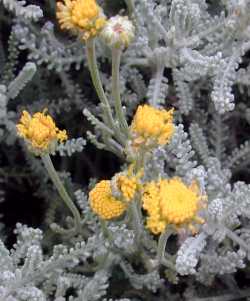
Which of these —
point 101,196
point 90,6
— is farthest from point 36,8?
point 101,196

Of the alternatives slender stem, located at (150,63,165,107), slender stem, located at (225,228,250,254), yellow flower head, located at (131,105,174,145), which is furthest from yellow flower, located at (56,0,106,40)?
slender stem, located at (225,228,250,254)

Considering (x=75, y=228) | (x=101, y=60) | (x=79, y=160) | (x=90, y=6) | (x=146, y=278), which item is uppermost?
(x=101, y=60)

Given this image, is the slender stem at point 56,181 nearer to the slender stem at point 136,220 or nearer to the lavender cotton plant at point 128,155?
the lavender cotton plant at point 128,155

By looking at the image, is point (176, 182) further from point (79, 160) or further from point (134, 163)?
point (79, 160)

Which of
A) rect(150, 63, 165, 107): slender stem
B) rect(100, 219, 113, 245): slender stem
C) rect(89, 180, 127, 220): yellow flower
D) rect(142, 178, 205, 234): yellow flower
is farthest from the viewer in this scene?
rect(150, 63, 165, 107): slender stem

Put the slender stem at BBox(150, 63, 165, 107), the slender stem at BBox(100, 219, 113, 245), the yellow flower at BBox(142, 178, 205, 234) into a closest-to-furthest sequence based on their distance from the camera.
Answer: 1. the yellow flower at BBox(142, 178, 205, 234)
2. the slender stem at BBox(100, 219, 113, 245)
3. the slender stem at BBox(150, 63, 165, 107)

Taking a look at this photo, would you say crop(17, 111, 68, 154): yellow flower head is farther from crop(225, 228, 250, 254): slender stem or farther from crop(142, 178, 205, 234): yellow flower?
crop(225, 228, 250, 254): slender stem

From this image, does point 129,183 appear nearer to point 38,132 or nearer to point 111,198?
point 111,198

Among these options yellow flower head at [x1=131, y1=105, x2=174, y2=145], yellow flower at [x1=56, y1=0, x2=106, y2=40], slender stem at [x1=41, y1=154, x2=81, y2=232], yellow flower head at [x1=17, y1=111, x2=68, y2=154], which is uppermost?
yellow flower at [x1=56, y1=0, x2=106, y2=40]
